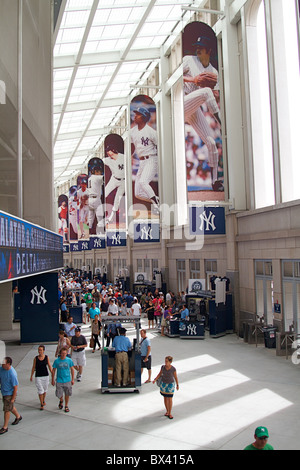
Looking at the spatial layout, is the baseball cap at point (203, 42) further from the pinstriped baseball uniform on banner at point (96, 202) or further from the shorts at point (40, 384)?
the pinstriped baseball uniform on banner at point (96, 202)

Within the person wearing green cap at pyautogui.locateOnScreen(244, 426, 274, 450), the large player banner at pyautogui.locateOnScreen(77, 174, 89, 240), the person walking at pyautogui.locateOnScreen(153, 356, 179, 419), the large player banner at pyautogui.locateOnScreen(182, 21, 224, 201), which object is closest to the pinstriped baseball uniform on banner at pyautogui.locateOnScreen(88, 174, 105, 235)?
the large player banner at pyautogui.locateOnScreen(77, 174, 89, 240)

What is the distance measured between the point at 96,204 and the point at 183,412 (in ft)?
82.4

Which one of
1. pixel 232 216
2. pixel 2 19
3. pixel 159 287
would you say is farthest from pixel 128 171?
pixel 2 19

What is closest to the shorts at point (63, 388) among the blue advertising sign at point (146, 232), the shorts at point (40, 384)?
the shorts at point (40, 384)

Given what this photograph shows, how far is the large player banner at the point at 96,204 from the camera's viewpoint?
1292 inches

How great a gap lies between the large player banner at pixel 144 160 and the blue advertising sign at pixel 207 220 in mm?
5830

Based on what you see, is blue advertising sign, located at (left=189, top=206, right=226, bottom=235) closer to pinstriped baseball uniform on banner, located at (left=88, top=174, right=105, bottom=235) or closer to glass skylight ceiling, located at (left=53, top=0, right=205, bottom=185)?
glass skylight ceiling, located at (left=53, top=0, right=205, bottom=185)

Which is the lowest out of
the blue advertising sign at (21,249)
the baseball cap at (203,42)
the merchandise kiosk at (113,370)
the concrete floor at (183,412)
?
the concrete floor at (183,412)

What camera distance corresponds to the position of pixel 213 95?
16922 millimetres

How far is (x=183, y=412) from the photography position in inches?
346

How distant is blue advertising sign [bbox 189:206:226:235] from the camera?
1778 cm

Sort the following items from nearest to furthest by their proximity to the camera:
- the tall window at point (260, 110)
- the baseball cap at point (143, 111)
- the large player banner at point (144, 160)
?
the tall window at point (260, 110) < the large player banner at point (144, 160) < the baseball cap at point (143, 111)

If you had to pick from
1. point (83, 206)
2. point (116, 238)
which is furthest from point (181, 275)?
point (83, 206)

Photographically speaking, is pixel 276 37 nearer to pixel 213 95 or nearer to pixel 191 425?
pixel 213 95
